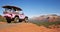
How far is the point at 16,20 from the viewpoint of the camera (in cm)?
2112

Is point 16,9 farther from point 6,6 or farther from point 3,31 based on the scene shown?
point 3,31

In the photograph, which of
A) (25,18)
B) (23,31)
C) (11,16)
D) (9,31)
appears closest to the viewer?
(9,31)

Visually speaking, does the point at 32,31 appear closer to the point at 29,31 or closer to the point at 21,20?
the point at 29,31

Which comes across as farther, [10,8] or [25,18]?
[25,18]

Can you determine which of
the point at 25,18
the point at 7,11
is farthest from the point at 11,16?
the point at 25,18

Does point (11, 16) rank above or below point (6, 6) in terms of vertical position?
below

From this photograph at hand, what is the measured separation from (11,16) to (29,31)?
24.6 feet

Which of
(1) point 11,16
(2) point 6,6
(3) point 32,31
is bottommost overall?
(3) point 32,31

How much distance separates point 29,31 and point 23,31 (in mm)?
726

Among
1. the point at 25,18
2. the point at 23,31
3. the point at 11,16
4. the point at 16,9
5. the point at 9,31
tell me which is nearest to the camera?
the point at 9,31

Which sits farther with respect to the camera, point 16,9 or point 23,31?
point 16,9

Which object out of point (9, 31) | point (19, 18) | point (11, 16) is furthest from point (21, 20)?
point (9, 31)

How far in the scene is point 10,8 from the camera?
21078 millimetres

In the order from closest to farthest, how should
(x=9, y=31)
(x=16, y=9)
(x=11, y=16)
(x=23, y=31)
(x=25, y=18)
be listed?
(x=9, y=31) → (x=23, y=31) → (x=11, y=16) → (x=16, y=9) → (x=25, y=18)
